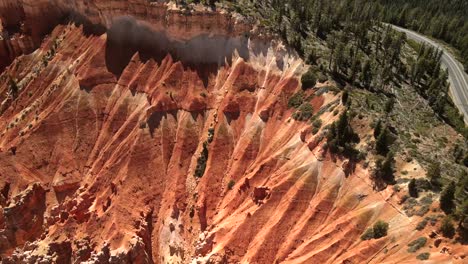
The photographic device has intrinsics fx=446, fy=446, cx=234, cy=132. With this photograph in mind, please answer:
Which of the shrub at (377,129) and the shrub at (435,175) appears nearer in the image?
the shrub at (435,175)

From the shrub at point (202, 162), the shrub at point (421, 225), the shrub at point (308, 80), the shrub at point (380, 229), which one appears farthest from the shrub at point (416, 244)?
the shrub at point (202, 162)

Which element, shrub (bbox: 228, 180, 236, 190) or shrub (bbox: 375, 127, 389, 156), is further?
shrub (bbox: 228, 180, 236, 190)

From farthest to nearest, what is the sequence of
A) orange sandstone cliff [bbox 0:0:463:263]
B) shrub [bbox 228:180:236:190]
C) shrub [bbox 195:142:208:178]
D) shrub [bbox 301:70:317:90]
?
1. shrub [bbox 301:70:317:90]
2. shrub [bbox 195:142:208:178]
3. shrub [bbox 228:180:236:190]
4. orange sandstone cliff [bbox 0:0:463:263]

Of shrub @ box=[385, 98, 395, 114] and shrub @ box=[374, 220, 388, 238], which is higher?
shrub @ box=[385, 98, 395, 114]

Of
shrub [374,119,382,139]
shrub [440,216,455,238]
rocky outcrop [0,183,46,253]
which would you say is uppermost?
shrub [374,119,382,139]

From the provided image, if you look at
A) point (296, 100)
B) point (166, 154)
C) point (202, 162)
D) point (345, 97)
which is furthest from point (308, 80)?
point (166, 154)

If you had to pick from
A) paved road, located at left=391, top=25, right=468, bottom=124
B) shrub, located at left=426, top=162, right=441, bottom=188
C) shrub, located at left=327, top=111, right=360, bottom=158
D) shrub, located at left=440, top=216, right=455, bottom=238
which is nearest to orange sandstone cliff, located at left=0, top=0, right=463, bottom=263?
shrub, located at left=327, top=111, right=360, bottom=158

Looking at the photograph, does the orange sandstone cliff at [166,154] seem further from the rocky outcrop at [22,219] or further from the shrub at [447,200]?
the shrub at [447,200]

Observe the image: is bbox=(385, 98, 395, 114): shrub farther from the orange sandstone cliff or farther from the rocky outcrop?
the rocky outcrop
